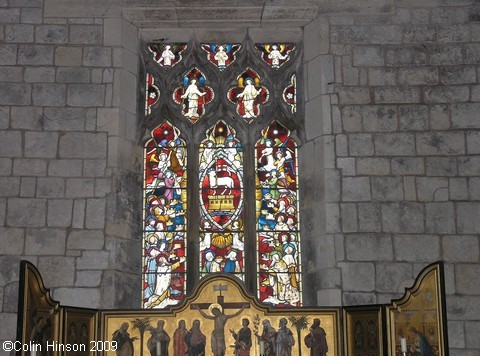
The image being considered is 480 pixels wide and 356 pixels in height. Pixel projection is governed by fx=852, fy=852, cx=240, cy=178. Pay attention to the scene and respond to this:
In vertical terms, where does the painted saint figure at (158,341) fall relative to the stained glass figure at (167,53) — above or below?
below

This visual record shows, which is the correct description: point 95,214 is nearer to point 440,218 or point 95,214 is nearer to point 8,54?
point 8,54

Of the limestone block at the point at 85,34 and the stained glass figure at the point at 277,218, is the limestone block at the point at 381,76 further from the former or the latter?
the limestone block at the point at 85,34

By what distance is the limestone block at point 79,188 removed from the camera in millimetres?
8000

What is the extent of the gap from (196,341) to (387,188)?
242 cm

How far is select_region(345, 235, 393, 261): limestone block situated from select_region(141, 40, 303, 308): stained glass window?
711 mm

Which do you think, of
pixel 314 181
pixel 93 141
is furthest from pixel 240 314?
pixel 93 141

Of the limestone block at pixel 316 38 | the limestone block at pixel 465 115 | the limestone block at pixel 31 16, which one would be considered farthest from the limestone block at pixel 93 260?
the limestone block at pixel 465 115

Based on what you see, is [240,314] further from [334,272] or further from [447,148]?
[447,148]

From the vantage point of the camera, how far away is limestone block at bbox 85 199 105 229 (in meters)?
7.91

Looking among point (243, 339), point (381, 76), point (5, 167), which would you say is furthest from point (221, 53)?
point (243, 339)

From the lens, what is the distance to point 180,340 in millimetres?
6910

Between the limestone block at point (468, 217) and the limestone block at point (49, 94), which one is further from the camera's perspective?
the limestone block at point (49, 94)

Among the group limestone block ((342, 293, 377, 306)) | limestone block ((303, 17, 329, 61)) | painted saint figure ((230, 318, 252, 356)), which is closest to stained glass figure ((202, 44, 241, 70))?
limestone block ((303, 17, 329, 61))

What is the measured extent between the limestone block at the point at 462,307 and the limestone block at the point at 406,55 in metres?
2.34
